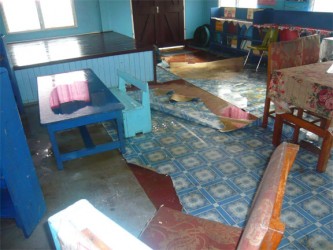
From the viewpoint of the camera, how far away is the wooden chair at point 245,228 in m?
0.73

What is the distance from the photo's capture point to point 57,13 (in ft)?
23.1

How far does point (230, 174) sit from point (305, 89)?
923mm

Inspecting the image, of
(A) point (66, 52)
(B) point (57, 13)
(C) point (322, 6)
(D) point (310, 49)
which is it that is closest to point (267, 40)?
(C) point (322, 6)

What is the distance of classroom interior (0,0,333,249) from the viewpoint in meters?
2.00

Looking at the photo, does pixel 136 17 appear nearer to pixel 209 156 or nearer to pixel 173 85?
pixel 173 85

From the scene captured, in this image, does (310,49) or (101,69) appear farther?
(101,69)

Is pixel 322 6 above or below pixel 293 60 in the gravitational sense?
Answer: above

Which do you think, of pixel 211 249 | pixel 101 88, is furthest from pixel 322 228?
pixel 101 88

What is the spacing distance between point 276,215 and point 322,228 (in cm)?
141

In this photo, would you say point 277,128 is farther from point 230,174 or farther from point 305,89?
point 230,174

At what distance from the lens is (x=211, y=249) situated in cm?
126

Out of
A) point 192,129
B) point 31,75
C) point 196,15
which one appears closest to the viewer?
point 192,129

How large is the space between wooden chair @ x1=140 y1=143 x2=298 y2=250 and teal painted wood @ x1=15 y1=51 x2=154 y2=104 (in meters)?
3.36

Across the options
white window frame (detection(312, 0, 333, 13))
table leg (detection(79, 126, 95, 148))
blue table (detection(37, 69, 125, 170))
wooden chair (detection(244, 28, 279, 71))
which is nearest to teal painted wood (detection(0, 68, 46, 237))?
blue table (detection(37, 69, 125, 170))
